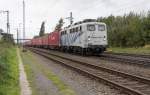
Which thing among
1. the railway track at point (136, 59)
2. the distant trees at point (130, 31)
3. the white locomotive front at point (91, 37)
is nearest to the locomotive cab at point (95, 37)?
the white locomotive front at point (91, 37)

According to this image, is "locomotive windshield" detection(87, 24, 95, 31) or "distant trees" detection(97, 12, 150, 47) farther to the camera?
"distant trees" detection(97, 12, 150, 47)

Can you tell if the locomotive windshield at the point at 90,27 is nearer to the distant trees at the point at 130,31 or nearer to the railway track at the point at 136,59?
the railway track at the point at 136,59

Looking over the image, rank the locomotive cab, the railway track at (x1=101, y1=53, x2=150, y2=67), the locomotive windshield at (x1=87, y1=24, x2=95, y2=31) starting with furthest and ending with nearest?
1. the locomotive windshield at (x1=87, y1=24, x2=95, y2=31)
2. the locomotive cab
3. the railway track at (x1=101, y1=53, x2=150, y2=67)

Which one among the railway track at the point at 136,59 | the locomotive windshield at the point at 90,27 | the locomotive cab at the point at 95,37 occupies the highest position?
the locomotive windshield at the point at 90,27

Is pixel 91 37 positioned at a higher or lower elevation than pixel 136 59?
higher

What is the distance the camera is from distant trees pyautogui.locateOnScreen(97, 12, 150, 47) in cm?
5238

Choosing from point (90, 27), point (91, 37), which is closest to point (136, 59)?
point (91, 37)

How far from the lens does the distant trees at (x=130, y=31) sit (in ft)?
172

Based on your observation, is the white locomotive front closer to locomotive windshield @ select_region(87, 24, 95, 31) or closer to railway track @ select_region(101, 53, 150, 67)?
locomotive windshield @ select_region(87, 24, 95, 31)

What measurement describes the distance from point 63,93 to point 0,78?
2936mm

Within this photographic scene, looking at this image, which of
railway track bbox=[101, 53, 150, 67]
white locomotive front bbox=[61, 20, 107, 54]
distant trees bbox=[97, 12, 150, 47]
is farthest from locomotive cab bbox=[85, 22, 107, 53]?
distant trees bbox=[97, 12, 150, 47]

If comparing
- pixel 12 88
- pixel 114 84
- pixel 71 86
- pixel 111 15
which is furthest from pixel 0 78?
pixel 111 15

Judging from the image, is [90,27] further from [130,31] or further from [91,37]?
[130,31]

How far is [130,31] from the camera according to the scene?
186 feet
